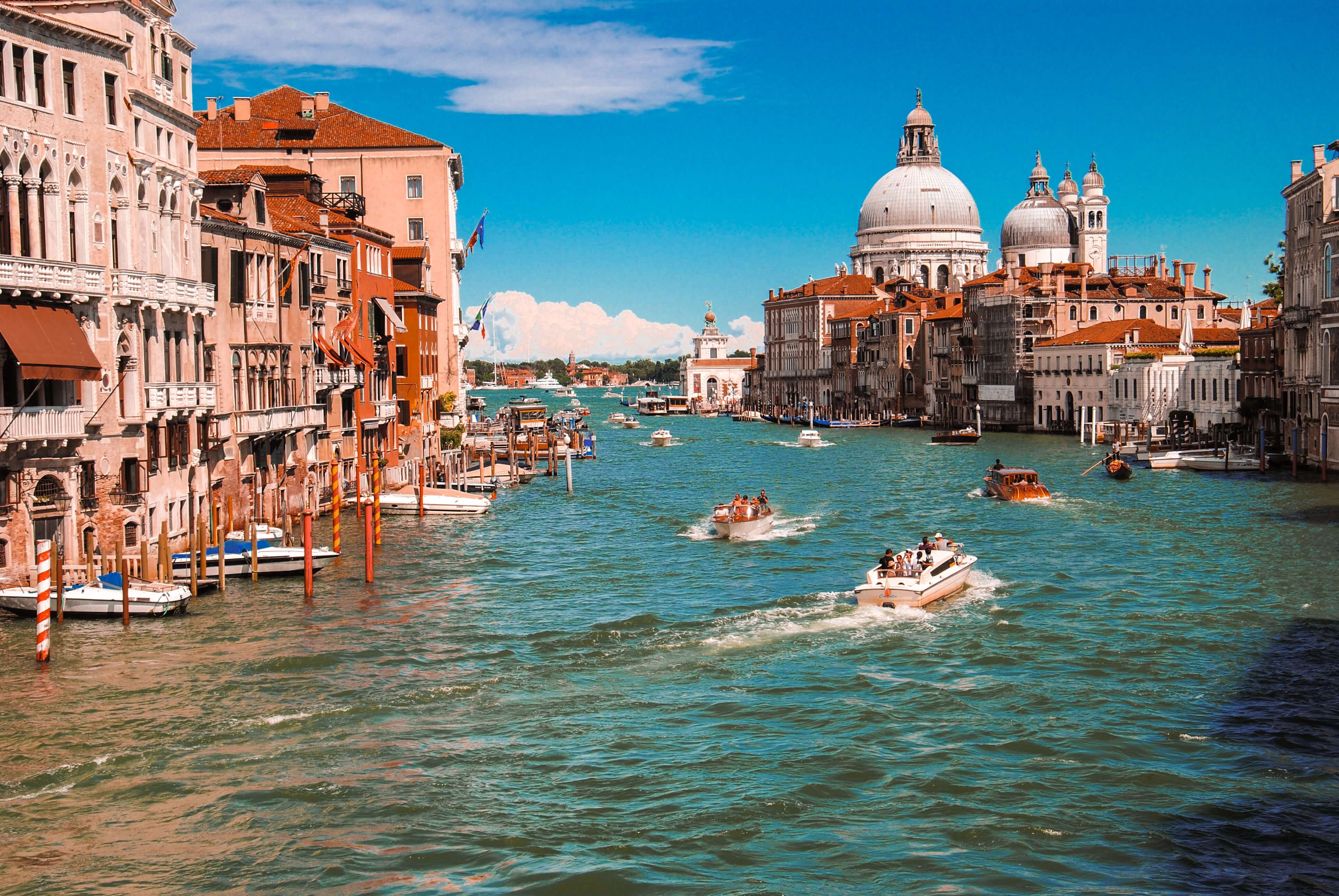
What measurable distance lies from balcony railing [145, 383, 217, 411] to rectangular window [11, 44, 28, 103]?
18.4 feet

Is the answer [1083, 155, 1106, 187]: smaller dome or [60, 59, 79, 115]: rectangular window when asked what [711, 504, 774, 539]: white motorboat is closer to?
[60, 59, 79, 115]: rectangular window

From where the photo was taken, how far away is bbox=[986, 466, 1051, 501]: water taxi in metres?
A: 45.9

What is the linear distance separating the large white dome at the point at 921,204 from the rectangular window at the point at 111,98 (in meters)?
140

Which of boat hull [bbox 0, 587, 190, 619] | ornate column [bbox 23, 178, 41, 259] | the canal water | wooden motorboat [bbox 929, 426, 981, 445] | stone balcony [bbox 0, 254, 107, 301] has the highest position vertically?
ornate column [bbox 23, 178, 41, 259]

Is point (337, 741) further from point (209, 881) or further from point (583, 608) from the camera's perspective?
point (583, 608)

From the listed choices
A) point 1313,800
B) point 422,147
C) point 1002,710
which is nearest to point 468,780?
point 1002,710

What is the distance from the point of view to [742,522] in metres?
36.4

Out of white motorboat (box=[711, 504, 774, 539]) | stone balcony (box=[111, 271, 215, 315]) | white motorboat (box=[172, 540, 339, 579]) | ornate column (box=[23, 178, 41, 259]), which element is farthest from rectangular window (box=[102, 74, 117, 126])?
white motorboat (box=[711, 504, 774, 539])

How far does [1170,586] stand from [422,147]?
130 ft

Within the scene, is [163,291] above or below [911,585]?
above

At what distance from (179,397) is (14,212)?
17.8ft

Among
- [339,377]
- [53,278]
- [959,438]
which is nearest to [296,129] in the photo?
[339,377]

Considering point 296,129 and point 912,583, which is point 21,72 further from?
point 296,129

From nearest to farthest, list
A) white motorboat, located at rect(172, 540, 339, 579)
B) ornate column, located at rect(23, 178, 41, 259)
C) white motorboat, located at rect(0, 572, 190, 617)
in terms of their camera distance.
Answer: white motorboat, located at rect(0, 572, 190, 617)
ornate column, located at rect(23, 178, 41, 259)
white motorboat, located at rect(172, 540, 339, 579)
